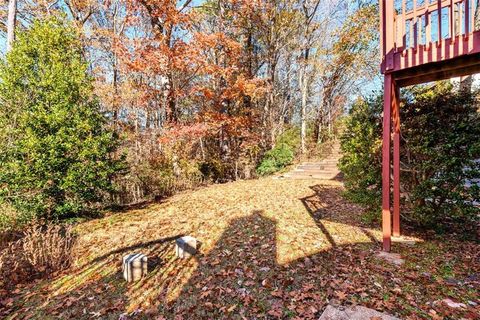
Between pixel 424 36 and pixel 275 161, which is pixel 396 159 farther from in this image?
pixel 275 161

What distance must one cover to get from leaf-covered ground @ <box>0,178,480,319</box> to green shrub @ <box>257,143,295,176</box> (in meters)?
6.87

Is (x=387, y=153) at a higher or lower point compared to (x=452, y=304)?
higher

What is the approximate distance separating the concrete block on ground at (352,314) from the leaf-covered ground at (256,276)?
202 mm

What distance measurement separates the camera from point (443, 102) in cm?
391

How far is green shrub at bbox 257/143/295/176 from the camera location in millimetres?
12055

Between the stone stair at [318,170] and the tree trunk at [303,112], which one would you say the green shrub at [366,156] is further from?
the tree trunk at [303,112]

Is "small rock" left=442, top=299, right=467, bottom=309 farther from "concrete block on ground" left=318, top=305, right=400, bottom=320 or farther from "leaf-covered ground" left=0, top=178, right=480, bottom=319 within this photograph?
"concrete block on ground" left=318, top=305, right=400, bottom=320

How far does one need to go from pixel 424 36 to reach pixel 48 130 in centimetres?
724

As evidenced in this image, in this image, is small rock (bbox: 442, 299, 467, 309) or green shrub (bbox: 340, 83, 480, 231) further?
green shrub (bbox: 340, 83, 480, 231)

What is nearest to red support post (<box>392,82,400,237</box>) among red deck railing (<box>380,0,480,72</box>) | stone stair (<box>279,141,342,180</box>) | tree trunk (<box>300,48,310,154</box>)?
red deck railing (<box>380,0,480,72</box>)

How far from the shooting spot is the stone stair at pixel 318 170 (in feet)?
33.5

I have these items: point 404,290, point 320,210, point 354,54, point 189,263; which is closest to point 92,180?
point 189,263

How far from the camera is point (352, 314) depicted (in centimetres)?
221

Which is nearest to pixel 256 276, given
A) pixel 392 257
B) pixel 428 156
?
pixel 392 257
